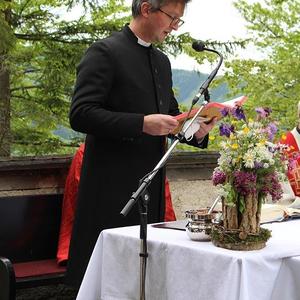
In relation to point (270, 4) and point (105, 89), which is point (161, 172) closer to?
point (105, 89)

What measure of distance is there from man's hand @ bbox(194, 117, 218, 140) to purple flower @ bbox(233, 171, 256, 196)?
2.45 feet

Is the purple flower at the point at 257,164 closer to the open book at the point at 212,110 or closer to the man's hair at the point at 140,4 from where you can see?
the open book at the point at 212,110

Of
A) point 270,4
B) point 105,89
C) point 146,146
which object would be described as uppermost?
point 270,4

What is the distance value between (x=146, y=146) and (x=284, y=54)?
11.0 metres

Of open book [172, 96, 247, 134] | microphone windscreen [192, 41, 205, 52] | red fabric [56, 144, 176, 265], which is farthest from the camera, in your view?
red fabric [56, 144, 176, 265]

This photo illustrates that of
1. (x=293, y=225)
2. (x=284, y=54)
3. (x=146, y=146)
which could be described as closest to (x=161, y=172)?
(x=146, y=146)

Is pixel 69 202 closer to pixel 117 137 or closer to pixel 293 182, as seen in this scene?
pixel 117 137

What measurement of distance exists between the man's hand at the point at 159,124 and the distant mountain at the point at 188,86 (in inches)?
178

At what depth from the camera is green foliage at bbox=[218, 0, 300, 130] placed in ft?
44.5

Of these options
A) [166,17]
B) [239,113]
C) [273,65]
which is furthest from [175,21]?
[273,65]

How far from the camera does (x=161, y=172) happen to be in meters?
3.89

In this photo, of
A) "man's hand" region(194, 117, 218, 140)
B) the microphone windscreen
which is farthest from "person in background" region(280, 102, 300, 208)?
the microphone windscreen

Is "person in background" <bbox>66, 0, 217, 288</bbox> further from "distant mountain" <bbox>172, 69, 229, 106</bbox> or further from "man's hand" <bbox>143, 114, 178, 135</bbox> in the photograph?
"distant mountain" <bbox>172, 69, 229, 106</bbox>

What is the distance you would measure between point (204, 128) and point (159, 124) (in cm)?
30
